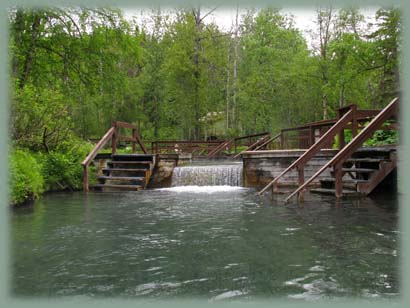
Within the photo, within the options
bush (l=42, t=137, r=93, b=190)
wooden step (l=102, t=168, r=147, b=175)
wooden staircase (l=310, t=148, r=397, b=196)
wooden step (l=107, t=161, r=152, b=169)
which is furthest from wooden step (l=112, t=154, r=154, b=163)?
wooden staircase (l=310, t=148, r=397, b=196)

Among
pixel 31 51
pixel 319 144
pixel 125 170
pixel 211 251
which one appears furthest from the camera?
pixel 125 170

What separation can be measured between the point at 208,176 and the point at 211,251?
8.09 meters

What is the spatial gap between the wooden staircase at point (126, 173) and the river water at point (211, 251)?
3.77 metres

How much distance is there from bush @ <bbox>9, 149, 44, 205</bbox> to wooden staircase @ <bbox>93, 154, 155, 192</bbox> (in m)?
2.90

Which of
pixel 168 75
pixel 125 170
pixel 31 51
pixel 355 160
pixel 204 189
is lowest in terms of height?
pixel 204 189

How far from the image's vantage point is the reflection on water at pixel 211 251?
3621 millimetres

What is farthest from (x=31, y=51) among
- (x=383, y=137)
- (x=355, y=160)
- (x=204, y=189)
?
(x=383, y=137)

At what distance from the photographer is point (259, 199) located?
950 centimetres

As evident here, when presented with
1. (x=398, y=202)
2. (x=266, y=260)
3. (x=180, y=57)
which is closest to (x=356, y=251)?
(x=266, y=260)

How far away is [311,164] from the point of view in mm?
11258

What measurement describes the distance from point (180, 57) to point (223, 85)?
19.0ft

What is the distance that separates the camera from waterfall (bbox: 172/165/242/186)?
12773mm

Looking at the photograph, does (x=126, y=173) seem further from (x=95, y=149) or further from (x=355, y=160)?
(x=355, y=160)

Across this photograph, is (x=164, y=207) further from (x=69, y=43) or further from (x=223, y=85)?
(x=223, y=85)
